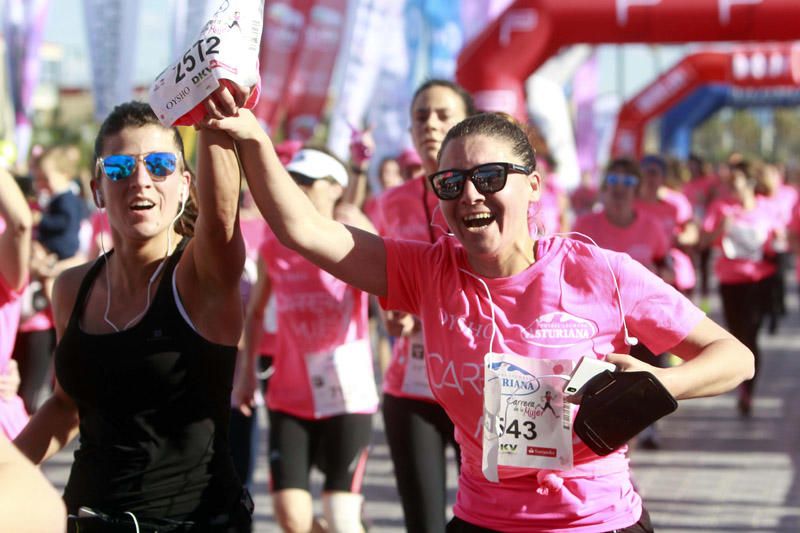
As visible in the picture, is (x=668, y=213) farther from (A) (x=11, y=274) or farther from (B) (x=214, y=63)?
(B) (x=214, y=63)

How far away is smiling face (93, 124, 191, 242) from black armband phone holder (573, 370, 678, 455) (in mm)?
1136

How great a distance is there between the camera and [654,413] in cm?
249

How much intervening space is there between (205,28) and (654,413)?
122 centimetres

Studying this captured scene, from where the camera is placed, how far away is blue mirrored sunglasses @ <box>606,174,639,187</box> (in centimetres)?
702

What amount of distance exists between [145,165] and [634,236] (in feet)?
15.0

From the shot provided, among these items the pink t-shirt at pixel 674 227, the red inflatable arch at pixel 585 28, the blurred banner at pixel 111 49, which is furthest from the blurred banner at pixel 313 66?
the pink t-shirt at pixel 674 227

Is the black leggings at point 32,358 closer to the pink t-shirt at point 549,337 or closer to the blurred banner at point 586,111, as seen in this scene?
the pink t-shirt at point 549,337

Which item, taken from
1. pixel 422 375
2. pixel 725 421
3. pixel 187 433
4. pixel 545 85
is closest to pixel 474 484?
pixel 187 433

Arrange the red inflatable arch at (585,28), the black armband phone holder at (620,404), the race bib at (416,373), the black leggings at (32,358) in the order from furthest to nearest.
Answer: the red inflatable arch at (585,28) < the black leggings at (32,358) < the race bib at (416,373) < the black armband phone holder at (620,404)

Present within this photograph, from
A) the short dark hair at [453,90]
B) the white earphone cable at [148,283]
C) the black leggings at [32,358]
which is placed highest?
the short dark hair at [453,90]

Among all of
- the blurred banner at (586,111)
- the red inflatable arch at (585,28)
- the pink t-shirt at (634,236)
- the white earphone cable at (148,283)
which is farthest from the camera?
the blurred banner at (586,111)

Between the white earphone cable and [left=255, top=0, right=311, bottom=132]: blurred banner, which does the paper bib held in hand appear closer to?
the white earphone cable

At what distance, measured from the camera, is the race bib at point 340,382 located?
4.77 metres

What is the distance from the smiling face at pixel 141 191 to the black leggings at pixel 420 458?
1.75 meters
